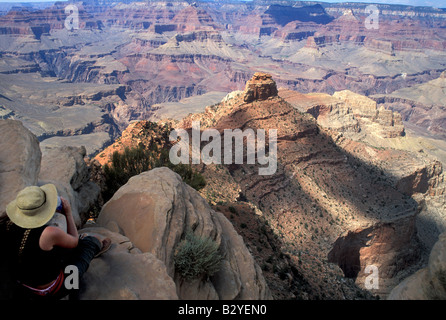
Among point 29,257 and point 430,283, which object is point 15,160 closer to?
point 29,257

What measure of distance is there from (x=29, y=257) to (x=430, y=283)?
9.34m

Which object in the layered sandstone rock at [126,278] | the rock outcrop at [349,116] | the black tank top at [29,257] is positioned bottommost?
the rock outcrop at [349,116]

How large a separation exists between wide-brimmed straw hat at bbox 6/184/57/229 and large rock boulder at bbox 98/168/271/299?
3564mm

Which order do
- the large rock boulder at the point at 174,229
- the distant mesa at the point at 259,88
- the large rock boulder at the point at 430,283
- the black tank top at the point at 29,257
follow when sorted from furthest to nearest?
1. the distant mesa at the point at 259,88
2. the large rock boulder at the point at 174,229
3. the large rock boulder at the point at 430,283
4. the black tank top at the point at 29,257

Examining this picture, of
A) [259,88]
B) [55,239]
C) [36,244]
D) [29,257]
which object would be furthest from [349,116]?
[29,257]

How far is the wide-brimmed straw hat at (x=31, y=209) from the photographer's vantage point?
5.57 meters

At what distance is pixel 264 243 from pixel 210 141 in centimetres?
1890

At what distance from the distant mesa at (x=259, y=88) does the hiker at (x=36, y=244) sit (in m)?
A: 35.5

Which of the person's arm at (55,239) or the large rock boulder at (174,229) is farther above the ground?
the person's arm at (55,239)

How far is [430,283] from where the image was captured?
25.3ft

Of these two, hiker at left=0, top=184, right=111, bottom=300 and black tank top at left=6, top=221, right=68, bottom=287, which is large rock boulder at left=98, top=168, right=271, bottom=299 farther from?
black tank top at left=6, top=221, right=68, bottom=287

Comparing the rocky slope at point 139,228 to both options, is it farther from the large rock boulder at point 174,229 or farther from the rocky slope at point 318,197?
the rocky slope at point 318,197

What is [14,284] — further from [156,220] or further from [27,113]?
[27,113]

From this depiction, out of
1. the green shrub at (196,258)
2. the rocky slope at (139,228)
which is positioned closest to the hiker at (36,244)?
the rocky slope at (139,228)
